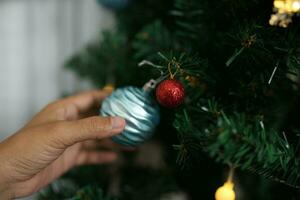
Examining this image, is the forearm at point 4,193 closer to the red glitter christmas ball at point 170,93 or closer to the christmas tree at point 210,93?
the christmas tree at point 210,93

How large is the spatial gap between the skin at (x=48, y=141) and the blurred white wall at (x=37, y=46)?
0.27 meters

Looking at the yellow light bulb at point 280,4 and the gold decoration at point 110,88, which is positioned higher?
the yellow light bulb at point 280,4

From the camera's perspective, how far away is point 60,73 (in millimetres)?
1099

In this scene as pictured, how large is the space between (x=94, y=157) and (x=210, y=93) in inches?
15.4

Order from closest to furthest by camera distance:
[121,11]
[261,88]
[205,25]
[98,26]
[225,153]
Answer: [225,153] < [261,88] < [205,25] < [121,11] < [98,26]

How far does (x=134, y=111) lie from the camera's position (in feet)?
2.13

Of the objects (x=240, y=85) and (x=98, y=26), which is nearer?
(x=240, y=85)

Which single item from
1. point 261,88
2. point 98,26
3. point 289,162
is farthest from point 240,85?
point 98,26

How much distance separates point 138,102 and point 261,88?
20cm

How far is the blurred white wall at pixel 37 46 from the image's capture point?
3.42ft

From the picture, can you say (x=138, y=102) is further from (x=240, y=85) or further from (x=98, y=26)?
(x=98, y=26)

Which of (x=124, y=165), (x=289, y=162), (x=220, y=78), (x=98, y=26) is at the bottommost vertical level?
(x=124, y=165)

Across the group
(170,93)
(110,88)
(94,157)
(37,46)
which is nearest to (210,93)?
(170,93)

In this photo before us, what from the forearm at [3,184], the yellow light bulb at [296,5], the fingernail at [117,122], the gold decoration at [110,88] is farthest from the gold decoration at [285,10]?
the forearm at [3,184]
